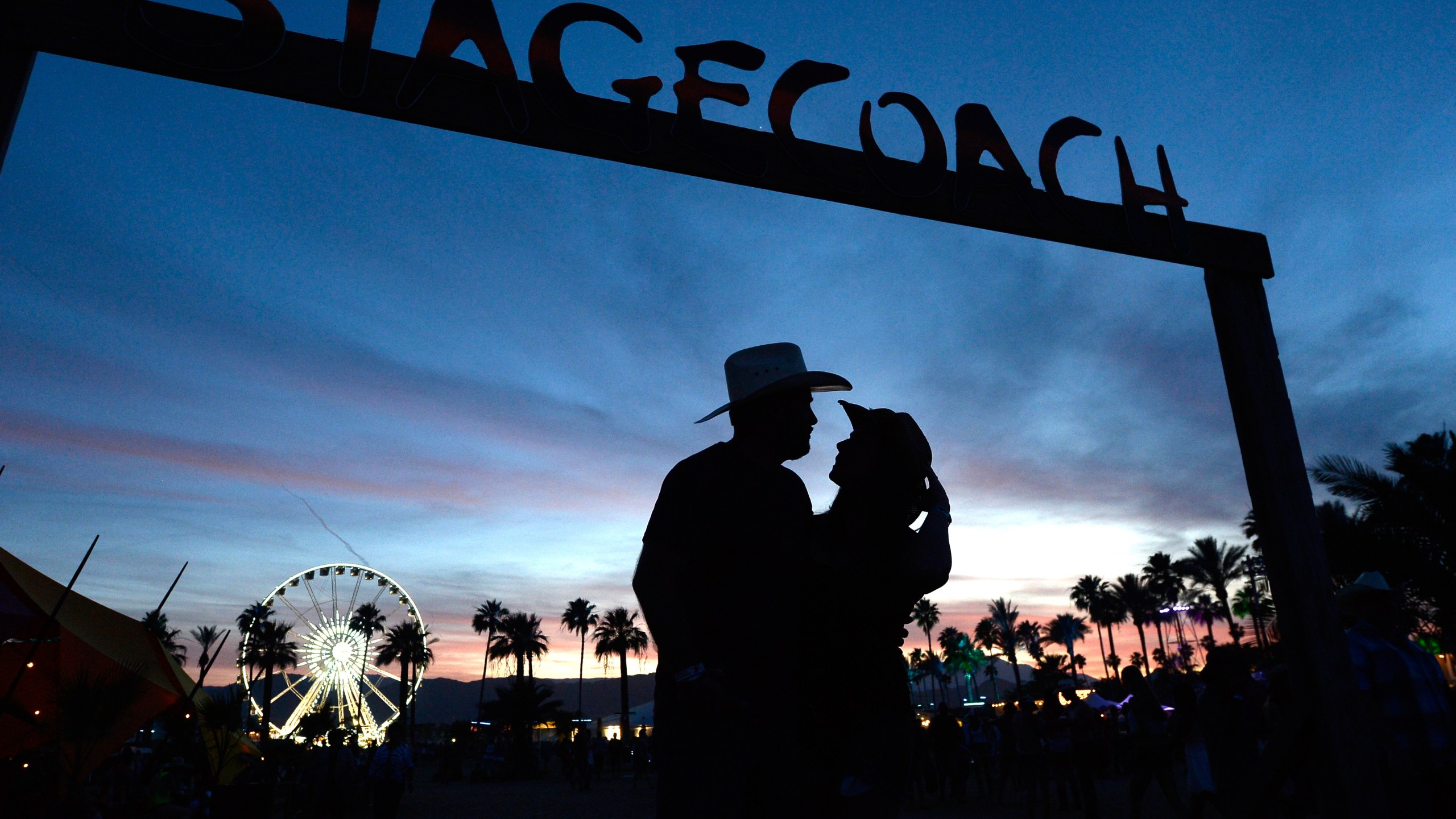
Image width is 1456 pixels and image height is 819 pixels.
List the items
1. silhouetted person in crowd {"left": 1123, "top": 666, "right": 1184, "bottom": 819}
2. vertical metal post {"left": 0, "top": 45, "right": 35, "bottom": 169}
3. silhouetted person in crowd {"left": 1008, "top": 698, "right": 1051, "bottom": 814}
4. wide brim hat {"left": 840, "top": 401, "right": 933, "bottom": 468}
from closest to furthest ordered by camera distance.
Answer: wide brim hat {"left": 840, "top": 401, "right": 933, "bottom": 468} < vertical metal post {"left": 0, "top": 45, "right": 35, "bottom": 169} < silhouetted person in crowd {"left": 1123, "top": 666, "right": 1184, "bottom": 819} < silhouetted person in crowd {"left": 1008, "top": 698, "right": 1051, "bottom": 814}

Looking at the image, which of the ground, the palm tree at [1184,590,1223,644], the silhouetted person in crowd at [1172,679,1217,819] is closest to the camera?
the silhouetted person in crowd at [1172,679,1217,819]

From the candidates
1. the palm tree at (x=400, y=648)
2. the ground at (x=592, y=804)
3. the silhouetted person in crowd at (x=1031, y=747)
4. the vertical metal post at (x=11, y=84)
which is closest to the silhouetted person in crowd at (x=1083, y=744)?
the silhouetted person in crowd at (x=1031, y=747)

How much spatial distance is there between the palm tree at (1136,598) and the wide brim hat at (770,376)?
79868 mm

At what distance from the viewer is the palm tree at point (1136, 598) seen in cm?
7275

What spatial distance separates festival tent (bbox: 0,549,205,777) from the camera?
25.5 ft

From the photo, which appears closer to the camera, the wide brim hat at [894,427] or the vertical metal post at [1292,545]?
the wide brim hat at [894,427]

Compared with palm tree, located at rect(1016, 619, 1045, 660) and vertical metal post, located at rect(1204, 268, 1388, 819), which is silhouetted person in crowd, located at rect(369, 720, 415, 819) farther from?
palm tree, located at rect(1016, 619, 1045, 660)

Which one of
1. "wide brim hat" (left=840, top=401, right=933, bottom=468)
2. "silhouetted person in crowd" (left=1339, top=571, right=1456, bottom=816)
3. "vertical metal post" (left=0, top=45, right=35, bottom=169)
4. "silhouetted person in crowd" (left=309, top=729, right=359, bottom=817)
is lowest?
"silhouetted person in crowd" (left=309, top=729, right=359, bottom=817)

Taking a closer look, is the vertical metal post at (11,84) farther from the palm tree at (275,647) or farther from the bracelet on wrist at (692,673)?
the palm tree at (275,647)

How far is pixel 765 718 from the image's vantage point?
80.1 inches

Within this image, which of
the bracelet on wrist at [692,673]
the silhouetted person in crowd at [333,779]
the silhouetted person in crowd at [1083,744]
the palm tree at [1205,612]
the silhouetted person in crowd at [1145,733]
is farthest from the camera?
the palm tree at [1205,612]

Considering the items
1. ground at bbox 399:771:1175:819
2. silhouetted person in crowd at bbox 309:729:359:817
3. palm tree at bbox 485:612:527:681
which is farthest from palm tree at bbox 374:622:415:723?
silhouetted person in crowd at bbox 309:729:359:817

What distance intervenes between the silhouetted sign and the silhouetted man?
1.87 m

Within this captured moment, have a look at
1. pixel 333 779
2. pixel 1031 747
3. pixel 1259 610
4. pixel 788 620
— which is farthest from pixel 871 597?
pixel 1259 610
